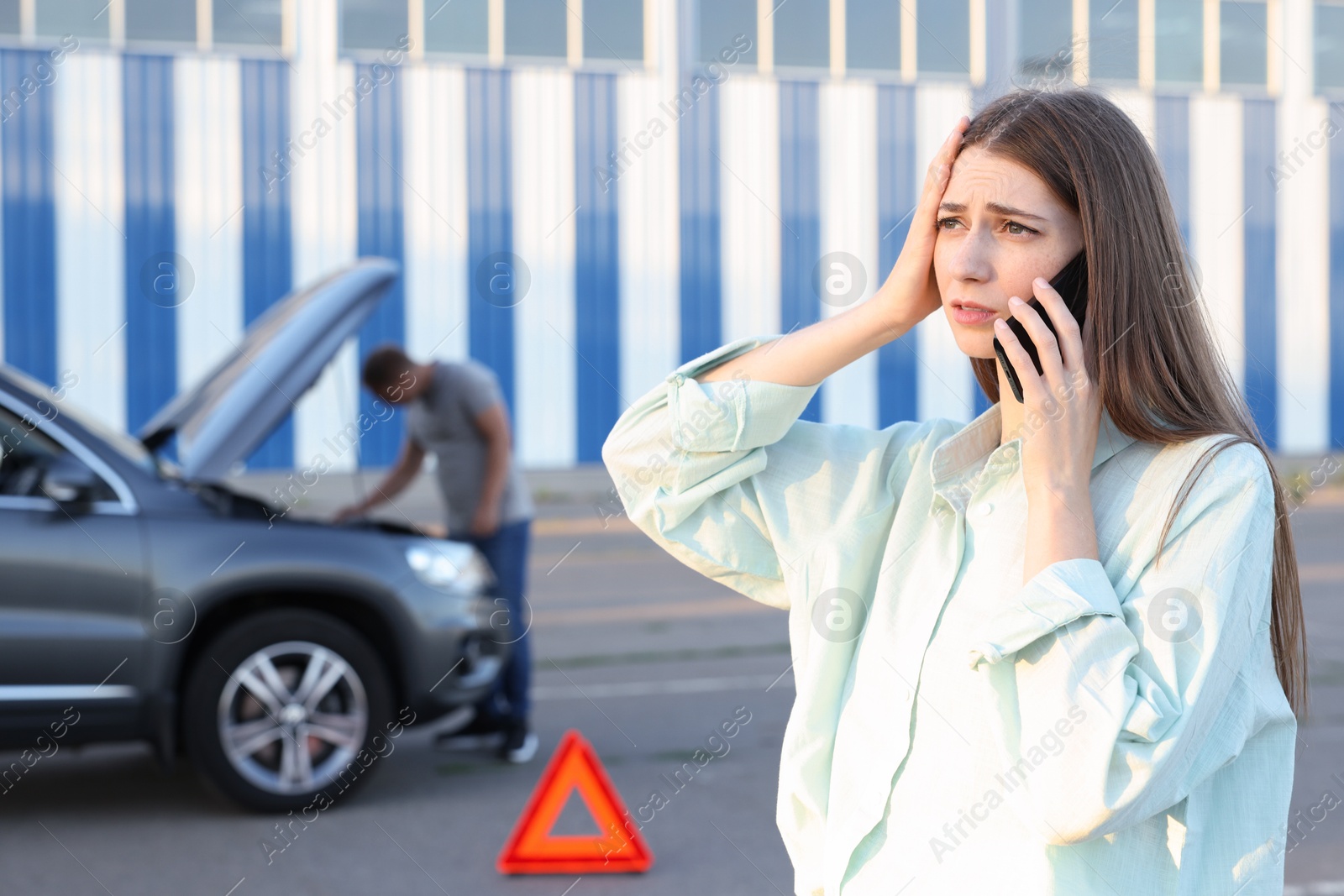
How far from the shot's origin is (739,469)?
1.83m

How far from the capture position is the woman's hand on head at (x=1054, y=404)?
1.48m

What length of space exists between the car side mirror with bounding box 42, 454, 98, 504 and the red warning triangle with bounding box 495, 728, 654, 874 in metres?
2.18

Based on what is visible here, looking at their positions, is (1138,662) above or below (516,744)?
above

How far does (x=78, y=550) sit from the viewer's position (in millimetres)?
5273

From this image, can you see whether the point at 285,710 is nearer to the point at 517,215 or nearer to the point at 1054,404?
the point at 1054,404

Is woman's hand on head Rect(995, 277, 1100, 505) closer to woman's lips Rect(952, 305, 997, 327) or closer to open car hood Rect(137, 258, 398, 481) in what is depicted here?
woman's lips Rect(952, 305, 997, 327)

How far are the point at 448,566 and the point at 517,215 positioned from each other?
53.0 feet

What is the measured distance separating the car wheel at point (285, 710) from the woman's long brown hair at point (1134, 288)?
4.60 metres

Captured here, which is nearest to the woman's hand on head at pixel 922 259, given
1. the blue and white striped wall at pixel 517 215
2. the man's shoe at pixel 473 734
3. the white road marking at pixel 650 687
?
the man's shoe at pixel 473 734

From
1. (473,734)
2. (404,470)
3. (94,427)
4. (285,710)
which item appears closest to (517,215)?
(404,470)

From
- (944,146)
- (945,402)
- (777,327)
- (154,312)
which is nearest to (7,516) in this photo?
(944,146)

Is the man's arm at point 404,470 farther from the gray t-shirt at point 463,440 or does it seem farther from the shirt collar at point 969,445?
the shirt collar at point 969,445

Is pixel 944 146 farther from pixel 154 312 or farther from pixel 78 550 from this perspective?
pixel 154 312

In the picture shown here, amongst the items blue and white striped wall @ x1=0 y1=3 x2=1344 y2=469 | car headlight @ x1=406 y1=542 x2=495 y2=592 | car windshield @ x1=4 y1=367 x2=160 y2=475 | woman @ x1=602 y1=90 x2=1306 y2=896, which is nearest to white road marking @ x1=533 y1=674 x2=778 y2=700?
car headlight @ x1=406 y1=542 x2=495 y2=592
